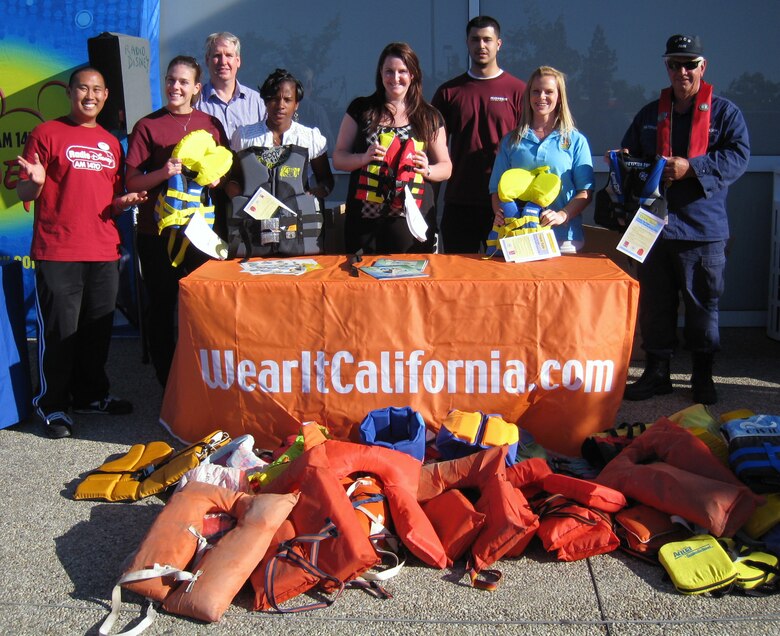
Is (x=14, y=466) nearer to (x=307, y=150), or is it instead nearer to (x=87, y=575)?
(x=87, y=575)

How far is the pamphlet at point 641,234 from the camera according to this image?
180 inches

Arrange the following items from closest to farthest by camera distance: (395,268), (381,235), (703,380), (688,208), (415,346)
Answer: (415,346) → (395,268) → (688,208) → (381,235) → (703,380)

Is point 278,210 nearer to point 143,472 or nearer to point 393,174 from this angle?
point 393,174

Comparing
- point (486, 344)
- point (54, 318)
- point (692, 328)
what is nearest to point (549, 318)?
Answer: point (486, 344)

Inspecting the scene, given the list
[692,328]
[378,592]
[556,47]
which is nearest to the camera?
A: [378,592]

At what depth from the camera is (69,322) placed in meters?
4.70

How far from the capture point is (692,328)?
5.01 meters

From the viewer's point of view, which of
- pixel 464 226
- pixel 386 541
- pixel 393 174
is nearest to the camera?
pixel 386 541

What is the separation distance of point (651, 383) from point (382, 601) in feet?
8.69

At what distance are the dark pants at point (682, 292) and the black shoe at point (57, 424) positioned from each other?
3.37 m

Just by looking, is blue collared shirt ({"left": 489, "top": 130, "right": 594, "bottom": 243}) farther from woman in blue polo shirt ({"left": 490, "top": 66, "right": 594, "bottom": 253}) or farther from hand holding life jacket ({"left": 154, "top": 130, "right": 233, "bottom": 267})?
hand holding life jacket ({"left": 154, "top": 130, "right": 233, "bottom": 267})

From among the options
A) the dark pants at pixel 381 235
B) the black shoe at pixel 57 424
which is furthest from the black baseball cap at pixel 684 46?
the black shoe at pixel 57 424

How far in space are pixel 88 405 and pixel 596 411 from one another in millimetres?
2908

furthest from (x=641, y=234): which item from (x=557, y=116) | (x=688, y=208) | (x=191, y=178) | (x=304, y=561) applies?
(x=304, y=561)
